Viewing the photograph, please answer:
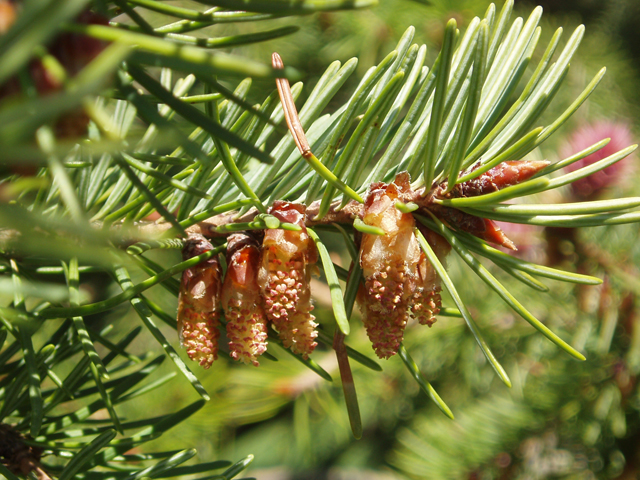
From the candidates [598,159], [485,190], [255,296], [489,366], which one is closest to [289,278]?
[255,296]

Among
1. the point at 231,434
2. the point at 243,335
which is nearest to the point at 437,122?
the point at 243,335

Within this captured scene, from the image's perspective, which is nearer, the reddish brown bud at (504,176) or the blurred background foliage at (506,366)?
the reddish brown bud at (504,176)

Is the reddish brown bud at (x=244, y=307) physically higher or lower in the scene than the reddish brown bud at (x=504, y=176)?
lower

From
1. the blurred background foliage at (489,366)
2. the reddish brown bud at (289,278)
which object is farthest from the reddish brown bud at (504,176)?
the blurred background foliage at (489,366)

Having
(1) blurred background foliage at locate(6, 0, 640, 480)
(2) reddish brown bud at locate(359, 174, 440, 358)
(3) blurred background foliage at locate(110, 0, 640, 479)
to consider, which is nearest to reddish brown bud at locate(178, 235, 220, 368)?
(2) reddish brown bud at locate(359, 174, 440, 358)

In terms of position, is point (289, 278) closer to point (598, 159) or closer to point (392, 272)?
point (392, 272)

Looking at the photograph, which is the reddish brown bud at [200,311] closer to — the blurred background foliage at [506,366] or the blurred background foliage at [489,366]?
the blurred background foliage at [489,366]
